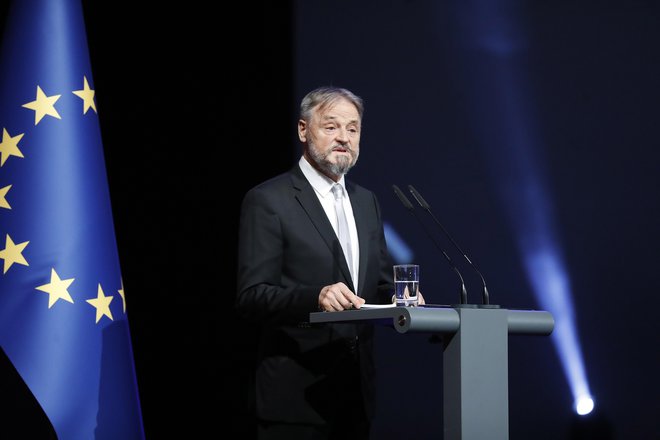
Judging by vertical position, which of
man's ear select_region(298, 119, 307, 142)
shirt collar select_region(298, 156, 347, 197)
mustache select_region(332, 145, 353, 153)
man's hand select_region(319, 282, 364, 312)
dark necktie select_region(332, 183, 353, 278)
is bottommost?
man's hand select_region(319, 282, 364, 312)

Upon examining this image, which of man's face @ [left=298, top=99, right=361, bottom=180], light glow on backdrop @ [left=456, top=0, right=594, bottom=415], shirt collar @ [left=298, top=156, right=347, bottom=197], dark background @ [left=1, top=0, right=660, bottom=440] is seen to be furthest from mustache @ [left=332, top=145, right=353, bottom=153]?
light glow on backdrop @ [left=456, top=0, right=594, bottom=415]

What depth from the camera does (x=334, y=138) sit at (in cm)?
291

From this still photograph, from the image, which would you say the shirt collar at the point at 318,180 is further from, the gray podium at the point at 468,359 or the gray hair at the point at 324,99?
the gray podium at the point at 468,359

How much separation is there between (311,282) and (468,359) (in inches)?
29.0

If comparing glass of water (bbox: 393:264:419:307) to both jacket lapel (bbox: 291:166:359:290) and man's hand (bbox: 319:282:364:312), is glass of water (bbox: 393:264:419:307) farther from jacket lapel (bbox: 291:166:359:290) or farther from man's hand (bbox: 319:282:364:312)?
jacket lapel (bbox: 291:166:359:290)

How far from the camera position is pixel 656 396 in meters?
4.27

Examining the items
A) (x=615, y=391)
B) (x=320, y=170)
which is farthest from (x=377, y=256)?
(x=615, y=391)

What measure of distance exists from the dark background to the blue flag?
539mm

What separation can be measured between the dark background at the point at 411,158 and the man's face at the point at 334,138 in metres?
1.22

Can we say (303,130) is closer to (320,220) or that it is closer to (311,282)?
(320,220)

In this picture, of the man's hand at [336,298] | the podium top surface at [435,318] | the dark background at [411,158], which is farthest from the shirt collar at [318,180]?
the dark background at [411,158]

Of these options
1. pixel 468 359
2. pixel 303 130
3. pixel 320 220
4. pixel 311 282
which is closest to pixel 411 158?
pixel 303 130

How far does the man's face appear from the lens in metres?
2.90

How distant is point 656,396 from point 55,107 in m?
3.04
